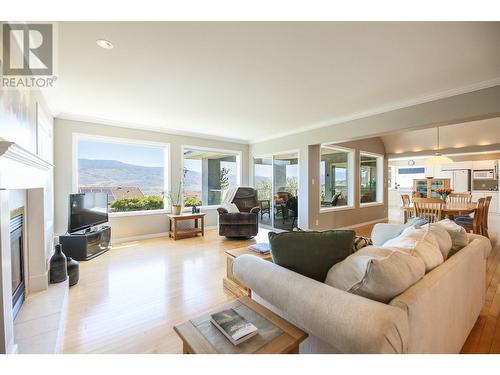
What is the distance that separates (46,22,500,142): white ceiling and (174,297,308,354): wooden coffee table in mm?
1933

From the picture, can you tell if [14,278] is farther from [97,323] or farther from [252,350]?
[252,350]

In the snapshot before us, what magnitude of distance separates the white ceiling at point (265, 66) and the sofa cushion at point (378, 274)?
65.0 inches

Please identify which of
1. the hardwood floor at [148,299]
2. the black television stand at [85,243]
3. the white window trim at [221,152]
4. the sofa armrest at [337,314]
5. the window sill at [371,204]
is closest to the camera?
the sofa armrest at [337,314]

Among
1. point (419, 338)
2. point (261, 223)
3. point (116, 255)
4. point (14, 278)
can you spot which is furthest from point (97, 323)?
point (261, 223)

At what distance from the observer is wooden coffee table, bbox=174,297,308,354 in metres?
0.91

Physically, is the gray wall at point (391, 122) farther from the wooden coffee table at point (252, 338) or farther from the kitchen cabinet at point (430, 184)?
the kitchen cabinet at point (430, 184)

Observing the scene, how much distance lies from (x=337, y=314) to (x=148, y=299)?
2.02m

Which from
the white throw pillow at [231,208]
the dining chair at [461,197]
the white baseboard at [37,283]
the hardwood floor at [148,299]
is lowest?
the hardwood floor at [148,299]

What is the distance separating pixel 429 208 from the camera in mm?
4078

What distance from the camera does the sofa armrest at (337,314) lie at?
790 millimetres

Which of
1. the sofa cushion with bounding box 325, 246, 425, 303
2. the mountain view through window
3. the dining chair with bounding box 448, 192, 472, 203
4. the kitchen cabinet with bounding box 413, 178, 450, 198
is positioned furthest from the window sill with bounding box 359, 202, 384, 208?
the sofa cushion with bounding box 325, 246, 425, 303

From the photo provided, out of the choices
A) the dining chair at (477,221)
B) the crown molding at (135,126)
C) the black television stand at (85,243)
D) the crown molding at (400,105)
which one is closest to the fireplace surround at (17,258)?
the black television stand at (85,243)

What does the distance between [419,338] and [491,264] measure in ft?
11.2

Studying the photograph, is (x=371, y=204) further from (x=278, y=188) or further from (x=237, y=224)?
(x=237, y=224)
